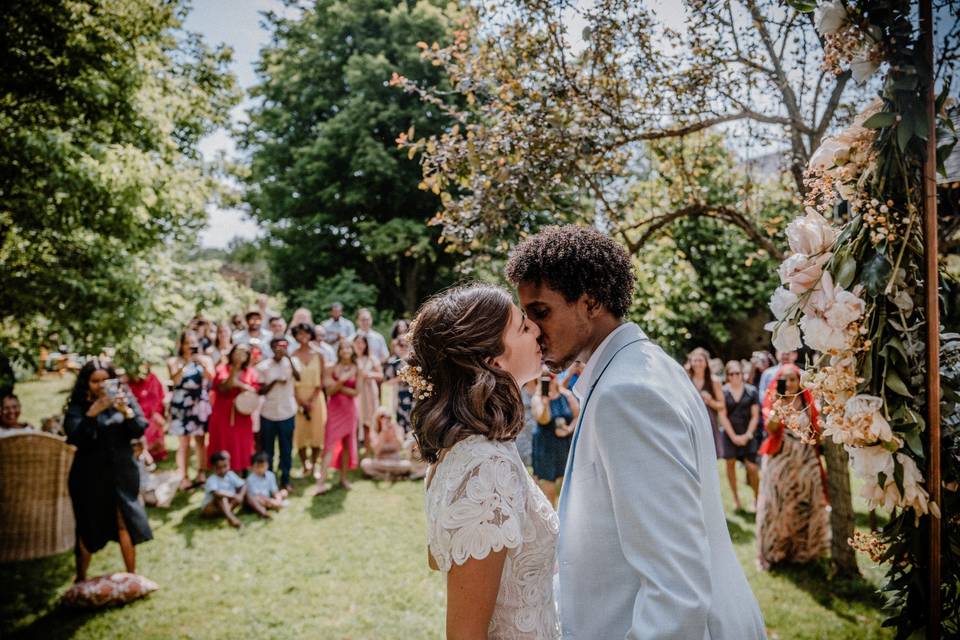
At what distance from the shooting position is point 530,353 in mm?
2268

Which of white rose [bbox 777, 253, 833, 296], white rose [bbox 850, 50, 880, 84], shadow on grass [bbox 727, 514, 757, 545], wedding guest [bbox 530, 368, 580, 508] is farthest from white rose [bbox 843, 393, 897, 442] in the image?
shadow on grass [bbox 727, 514, 757, 545]

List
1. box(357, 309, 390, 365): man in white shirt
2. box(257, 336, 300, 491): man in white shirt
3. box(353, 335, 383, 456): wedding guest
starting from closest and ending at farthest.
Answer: box(257, 336, 300, 491): man in white shirt, box(353, 335, 383, 456): wedding guest, box(357, 309, 390, 365): man in white shirt

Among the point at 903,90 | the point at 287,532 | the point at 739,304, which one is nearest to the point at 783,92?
the point at 903,90

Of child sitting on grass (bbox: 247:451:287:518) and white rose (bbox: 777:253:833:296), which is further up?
white rose (bbox: 777:253:833:296)

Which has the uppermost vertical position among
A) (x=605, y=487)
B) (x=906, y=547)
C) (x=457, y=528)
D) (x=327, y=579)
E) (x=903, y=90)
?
(x=903, y=90)

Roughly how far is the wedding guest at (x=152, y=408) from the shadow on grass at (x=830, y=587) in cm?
928

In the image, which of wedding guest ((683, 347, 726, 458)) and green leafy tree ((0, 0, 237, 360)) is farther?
wedding guest ((683, 347, 726, 458))

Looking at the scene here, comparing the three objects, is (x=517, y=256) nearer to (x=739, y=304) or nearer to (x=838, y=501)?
(x=838, y=501)

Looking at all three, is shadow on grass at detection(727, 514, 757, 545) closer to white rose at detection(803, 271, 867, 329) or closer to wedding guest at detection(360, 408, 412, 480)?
wedding guest at detection(360, 408, 412, 480)

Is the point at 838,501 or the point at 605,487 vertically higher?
the point at 605,487

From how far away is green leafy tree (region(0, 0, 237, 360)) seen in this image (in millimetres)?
6363

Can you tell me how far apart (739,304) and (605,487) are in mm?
13747

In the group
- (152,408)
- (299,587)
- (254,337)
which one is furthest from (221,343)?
(299,587)

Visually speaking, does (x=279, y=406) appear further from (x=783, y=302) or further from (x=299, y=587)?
(x=783, y=302)
